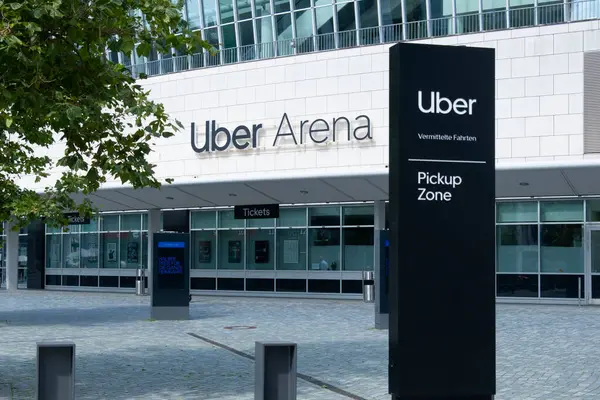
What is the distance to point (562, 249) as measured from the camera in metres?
30.5

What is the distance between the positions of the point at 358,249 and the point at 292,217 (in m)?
3.06

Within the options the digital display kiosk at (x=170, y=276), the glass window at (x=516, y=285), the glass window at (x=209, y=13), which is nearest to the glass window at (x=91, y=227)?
the glass window at (x=209, y=13)

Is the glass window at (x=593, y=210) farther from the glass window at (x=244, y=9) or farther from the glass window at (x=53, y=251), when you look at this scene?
the glass window at (x=53, y=251)

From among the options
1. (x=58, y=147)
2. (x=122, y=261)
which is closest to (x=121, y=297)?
(x=122, y=261)

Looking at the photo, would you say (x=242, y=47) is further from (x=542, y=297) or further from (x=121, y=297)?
(x=542, y=297)

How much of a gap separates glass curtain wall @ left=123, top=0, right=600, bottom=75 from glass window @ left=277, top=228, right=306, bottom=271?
6.66 m

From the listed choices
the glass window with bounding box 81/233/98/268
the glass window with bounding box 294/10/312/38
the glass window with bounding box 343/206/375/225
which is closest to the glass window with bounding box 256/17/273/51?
the glass window with bounding box 294/10/312/38

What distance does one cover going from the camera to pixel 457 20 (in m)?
30.3

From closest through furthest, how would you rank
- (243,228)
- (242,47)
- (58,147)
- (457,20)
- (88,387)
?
(88,387) < (457,20) < (242,47) < (243,228) < (58,147)

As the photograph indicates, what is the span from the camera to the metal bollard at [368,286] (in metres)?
30.8

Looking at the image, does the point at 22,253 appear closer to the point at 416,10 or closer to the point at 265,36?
the point at 265,36

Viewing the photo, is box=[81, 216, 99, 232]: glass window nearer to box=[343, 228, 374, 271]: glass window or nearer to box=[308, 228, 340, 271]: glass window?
box=[308, 228, 340, 271]: glass window

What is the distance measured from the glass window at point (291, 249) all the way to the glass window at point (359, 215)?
194 centimetres

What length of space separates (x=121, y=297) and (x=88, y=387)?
82.7 ft
